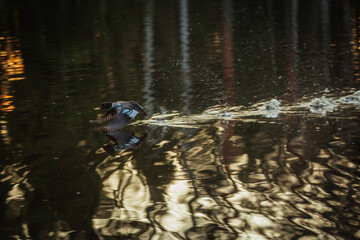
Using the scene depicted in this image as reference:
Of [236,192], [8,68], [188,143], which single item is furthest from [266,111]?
[8,68]

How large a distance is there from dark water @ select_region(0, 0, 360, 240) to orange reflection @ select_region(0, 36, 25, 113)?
0.18 ft

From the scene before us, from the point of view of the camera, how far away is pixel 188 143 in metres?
8.27

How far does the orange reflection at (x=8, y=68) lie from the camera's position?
453 inches

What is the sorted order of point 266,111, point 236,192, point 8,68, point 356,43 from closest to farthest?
point 236,192 < point 266,111 < point 8,68 < point 356,43

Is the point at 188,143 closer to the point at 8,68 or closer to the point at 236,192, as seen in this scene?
the point at 236,192

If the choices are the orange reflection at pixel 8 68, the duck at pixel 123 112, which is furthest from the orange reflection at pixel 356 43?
the orange reflection at pixel 8 68

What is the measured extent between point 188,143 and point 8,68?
8.71 meters

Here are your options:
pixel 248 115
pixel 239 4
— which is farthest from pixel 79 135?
pixel 239 4

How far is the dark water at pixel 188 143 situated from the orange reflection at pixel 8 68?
2.2 inches

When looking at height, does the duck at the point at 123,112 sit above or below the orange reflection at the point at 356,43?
above

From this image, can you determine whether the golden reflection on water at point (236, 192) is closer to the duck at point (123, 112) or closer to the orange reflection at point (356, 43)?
the duck at point (123, 112)

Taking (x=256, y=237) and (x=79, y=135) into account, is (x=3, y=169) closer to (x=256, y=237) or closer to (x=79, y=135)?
(x=79, y=135)

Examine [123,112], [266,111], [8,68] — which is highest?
[123,112]

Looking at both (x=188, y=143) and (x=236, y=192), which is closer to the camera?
(x=236, y=192)
